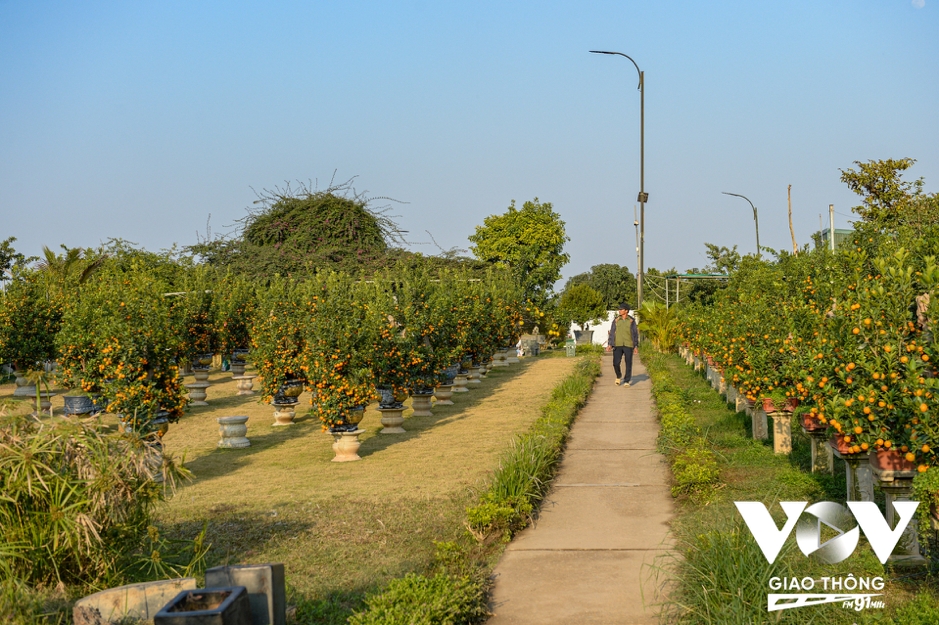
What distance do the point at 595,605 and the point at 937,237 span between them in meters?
3.72

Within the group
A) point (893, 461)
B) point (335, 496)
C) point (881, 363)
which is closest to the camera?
point (881, 363)

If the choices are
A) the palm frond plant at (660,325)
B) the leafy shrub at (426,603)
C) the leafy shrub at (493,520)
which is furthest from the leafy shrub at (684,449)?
the palm frond plant at (660,325)

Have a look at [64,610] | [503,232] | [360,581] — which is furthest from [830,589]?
[503,232]

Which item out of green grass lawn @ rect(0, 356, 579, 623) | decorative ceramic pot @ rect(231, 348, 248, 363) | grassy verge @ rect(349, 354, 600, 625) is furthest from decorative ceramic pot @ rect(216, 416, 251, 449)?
decorative ceramic pot @ rect(231, 348, 248, 363)

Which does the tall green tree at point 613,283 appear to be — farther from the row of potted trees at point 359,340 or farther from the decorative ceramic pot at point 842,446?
the decorative ceramic pot at point 842,446

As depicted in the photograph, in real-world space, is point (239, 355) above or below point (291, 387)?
above

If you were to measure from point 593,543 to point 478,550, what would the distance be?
96 cm

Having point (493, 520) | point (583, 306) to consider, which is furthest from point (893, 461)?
point (583, 306)

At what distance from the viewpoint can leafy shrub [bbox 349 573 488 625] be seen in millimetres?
5125

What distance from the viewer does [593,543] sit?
286 inches

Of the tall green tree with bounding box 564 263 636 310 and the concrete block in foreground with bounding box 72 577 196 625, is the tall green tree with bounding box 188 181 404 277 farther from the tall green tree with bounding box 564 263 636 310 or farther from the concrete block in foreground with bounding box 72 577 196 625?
the tall green tree with bounding box 564 263 636 310

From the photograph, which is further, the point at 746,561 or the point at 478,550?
the point at 478,550

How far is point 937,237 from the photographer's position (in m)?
6.50

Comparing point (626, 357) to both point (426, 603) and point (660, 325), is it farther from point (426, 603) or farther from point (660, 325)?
point (426, 603)
